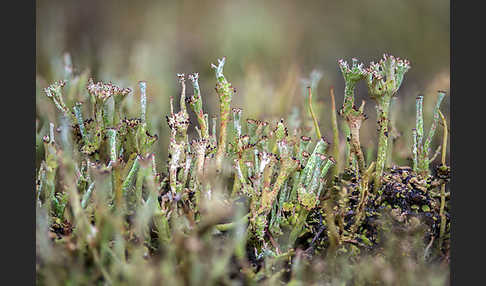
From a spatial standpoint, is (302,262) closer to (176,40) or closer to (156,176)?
(156,176)

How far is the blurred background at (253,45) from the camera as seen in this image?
1.30 meters

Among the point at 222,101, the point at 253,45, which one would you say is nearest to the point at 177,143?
the point at 222,101

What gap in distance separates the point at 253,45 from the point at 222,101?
0.94 m

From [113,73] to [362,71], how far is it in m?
0.84

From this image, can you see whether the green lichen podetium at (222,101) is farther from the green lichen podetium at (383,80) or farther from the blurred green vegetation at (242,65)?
the green lichen podetium at (383,80)

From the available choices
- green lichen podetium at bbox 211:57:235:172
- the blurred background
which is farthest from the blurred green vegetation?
green lichen podetium at bbox 211:57:235:172

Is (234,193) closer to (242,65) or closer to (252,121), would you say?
(252,121)

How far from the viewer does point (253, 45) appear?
1.72 metres

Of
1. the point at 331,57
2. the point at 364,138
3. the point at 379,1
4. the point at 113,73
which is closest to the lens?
the point at 364,138

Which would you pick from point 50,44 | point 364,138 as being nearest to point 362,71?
point 364,138

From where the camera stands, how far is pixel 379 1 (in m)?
1.71

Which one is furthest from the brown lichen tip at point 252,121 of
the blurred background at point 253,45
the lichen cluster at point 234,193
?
the blurred background at point 253,45

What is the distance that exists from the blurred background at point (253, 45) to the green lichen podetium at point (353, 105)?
348mm

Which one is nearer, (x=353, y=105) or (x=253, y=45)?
(x=353, y=105)
